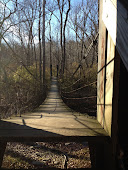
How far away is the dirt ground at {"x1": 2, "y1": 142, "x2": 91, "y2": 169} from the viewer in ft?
11.4

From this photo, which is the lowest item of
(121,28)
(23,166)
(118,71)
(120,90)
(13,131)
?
(23,166)

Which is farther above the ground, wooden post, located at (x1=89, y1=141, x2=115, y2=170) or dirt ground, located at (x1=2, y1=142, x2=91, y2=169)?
wooden post, located at (x1=89, y1=141, x2=115, y2=170)

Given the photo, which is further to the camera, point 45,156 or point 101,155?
point 45,156

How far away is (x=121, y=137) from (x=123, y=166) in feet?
0.57

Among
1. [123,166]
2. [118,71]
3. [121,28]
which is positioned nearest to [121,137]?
[123,166]

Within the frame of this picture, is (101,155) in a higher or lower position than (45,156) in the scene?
higher

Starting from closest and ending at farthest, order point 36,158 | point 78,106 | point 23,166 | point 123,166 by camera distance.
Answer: point 123,166 → point 23,166 → point 36,158 → point 78,106

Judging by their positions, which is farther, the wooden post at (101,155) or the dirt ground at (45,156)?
the dirt ground at (45,156)

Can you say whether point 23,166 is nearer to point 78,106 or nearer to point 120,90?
point 120,90

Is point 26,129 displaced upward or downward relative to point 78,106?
upward

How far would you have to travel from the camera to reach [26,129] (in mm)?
1289

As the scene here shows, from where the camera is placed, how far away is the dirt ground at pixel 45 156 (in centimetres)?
348

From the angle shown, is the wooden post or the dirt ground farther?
the dirt ground

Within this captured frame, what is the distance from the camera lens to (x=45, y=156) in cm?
387
